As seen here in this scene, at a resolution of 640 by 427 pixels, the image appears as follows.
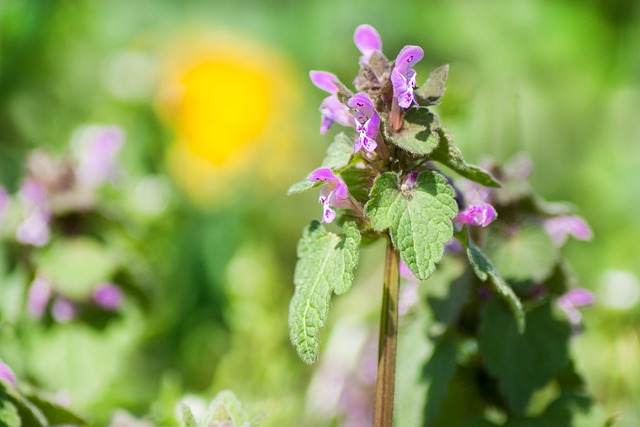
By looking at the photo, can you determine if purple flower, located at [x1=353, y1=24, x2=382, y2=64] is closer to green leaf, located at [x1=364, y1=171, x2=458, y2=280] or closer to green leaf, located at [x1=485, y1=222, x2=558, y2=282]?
green leaf, located at [x1=364, y1=171, x2=458, y2=280]

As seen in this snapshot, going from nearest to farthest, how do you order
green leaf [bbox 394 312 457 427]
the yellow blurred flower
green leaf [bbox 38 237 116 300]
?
green leaf [bbox 394 312 457 427] → green leaf [bbox 38 237 116 300] → the yellow blurred flower

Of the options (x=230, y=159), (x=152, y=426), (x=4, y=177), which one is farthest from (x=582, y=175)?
(x=152, y=426)

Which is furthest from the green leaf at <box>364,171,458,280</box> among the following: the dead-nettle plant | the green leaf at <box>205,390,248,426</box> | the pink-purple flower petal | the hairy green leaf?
the hairy green leaf

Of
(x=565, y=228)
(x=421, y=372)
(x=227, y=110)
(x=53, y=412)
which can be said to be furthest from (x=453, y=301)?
(x=227, y=110)

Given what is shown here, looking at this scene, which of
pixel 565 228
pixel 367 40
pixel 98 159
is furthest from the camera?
pixel 98 159

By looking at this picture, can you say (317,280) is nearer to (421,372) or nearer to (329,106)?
(329,106)

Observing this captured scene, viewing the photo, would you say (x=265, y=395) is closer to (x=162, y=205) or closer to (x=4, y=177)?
(x=162, y=205)

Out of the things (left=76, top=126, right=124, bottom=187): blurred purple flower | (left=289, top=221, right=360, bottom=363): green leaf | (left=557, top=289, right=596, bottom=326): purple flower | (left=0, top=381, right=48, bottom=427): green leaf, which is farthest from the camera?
(left=76, top=126, right=124, bottom=187): blurred purple flower
